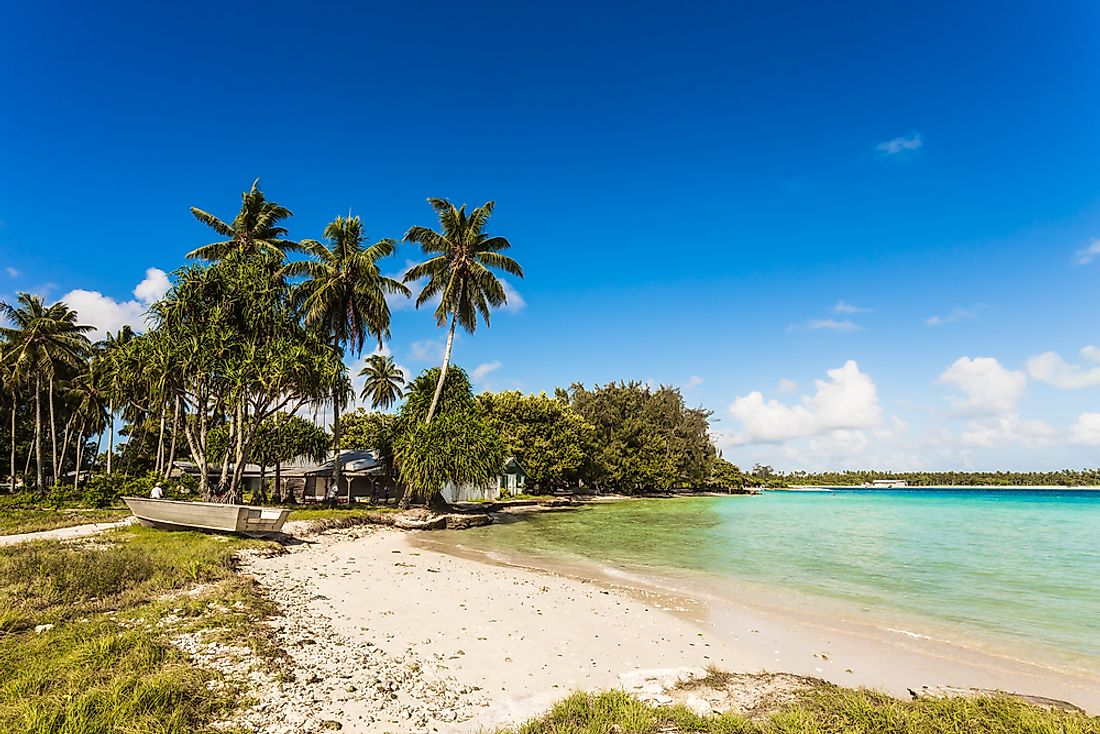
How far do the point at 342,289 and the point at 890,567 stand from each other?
93.6 ft

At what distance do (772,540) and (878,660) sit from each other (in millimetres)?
19093

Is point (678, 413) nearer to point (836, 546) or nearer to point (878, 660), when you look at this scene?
point (836, 546)

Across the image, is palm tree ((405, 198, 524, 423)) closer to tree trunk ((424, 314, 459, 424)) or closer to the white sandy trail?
tree trunk ((424, 314, 459, 424))

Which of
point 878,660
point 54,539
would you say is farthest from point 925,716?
point 54,539

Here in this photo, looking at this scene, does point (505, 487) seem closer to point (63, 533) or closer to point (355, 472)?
point (355, 472)

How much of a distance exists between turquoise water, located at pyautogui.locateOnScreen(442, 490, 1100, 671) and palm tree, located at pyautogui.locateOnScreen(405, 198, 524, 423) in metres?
12.4

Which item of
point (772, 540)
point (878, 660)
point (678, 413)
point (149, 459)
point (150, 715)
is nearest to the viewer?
point (150, 715)

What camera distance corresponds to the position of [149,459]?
56.0 meters

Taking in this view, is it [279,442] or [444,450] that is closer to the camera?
[444,450]

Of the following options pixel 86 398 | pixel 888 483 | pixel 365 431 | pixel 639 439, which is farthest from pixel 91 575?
pixel 888 483

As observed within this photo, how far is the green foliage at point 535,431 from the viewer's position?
5144cm

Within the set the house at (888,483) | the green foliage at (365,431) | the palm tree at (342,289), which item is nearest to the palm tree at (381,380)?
the green foliage at (365,431)

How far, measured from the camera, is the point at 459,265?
30562mm

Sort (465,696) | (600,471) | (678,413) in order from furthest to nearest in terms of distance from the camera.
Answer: (678,413), (600,471), (465,696)
